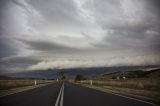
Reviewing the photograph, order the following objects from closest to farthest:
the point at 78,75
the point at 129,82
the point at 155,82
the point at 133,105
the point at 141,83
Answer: the point at 133,105 < the point at 155,82 < the point at 141,83 < the point at 129,82 < the point at 78,75

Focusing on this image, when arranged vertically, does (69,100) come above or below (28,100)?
below

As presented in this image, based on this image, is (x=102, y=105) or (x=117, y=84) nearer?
(x=102, y=105)

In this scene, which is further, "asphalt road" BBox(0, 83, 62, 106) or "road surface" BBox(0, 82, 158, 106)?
"asphalt road" BBox(0, 83, 62, 106)

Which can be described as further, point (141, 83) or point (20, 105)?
point (141, 83)

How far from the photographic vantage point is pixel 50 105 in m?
13.8

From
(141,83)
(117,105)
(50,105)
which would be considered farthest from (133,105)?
(141,83)

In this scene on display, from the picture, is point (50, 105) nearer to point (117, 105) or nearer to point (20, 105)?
point (20, 105)

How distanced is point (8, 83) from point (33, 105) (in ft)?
68.1

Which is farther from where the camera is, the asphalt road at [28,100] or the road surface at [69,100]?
the asphalt road at [28,100]

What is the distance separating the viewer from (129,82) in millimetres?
25969

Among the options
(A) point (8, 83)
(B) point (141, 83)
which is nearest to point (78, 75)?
(A) point (8, 83)

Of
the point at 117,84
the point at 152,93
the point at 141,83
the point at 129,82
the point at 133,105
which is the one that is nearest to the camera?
the point at 133,105

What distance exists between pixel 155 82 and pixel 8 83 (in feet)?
65.9

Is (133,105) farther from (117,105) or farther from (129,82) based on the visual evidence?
(129,82)
